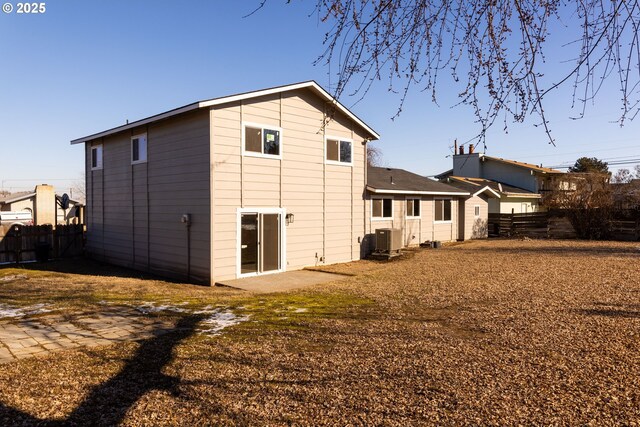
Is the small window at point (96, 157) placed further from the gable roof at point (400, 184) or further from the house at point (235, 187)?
the gable roof at point (400, 184)

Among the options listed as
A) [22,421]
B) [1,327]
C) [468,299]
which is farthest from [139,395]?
[468,299]

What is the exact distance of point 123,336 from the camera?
6.84 metres

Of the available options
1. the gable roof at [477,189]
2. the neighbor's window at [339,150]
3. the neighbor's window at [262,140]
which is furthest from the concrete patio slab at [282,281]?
the gable roof at [477,189]

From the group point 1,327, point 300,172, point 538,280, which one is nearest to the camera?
point 1,327

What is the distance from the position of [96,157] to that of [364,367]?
16.7 m

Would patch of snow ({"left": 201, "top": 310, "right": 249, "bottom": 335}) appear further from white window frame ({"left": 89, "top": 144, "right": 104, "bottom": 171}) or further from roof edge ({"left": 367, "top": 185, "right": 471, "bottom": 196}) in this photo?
white window frame ({"left": 89, "top": 144, "right": 104, "bottom": 171})

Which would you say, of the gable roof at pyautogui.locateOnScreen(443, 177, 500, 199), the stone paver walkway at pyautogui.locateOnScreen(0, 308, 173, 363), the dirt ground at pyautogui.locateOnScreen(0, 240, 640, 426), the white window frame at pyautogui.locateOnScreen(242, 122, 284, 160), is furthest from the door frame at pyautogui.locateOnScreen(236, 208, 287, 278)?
the gable roof at pyautogui.locateOnScreen(443, 177, 500, 199)

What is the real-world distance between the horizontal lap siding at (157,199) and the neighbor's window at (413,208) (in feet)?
37.8

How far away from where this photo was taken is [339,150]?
16.1 m

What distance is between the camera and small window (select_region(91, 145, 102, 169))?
696 inches

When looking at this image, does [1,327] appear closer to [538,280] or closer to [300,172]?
[300,172]

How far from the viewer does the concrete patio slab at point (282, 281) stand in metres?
11.4

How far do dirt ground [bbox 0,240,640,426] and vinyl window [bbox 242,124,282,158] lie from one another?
499 centimetres

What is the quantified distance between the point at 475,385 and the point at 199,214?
9454 mm
